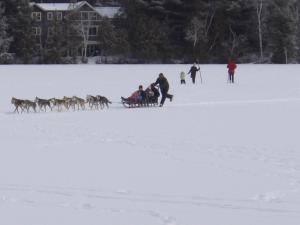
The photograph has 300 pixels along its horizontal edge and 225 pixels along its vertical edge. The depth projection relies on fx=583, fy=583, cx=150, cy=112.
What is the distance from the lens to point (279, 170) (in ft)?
30.9

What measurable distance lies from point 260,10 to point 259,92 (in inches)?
1438

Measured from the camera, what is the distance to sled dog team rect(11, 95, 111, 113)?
19.7 m

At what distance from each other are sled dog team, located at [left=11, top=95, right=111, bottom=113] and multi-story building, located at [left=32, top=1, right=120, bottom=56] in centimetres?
4578

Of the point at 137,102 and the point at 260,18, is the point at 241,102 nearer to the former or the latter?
the point at 137,102

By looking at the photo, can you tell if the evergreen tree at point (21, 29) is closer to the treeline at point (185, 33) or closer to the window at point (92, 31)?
the treeline at point (185, 33)

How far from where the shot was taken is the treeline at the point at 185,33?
200 feet

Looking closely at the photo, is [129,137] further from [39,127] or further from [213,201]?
[213,201]

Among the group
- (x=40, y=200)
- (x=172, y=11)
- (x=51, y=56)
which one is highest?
(x=172, y=11)

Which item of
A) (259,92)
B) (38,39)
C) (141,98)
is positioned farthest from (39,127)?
(38,39)

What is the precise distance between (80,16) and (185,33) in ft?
41.0

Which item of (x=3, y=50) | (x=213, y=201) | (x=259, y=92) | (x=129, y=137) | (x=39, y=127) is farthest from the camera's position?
(x=3, y=50)

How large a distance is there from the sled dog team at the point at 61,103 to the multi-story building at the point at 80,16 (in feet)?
150

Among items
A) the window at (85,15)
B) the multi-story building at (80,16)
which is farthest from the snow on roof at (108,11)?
the window at (85,15)

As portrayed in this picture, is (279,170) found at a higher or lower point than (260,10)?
lower
